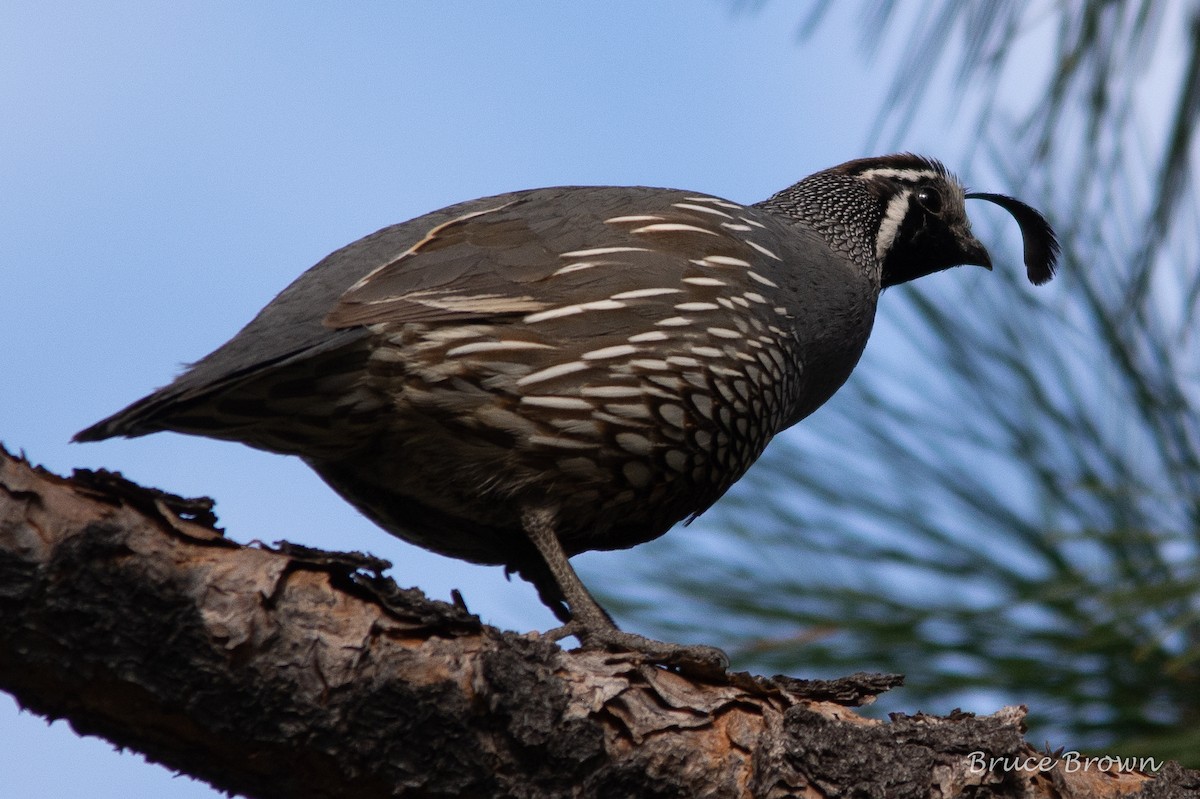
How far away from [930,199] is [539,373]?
6.86 ft

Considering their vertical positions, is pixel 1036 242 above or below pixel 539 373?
above

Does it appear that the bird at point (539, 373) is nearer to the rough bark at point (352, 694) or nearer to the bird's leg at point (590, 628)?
the bird's leg at point (590, 628)

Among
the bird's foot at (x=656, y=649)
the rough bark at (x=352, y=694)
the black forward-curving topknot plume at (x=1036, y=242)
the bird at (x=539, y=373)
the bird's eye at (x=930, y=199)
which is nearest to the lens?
the rough bark at (x=352, y=694)

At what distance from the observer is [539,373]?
3.70m

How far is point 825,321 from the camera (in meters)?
4.31

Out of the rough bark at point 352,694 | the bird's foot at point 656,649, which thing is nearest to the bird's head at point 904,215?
the bird's foot at point 656,649

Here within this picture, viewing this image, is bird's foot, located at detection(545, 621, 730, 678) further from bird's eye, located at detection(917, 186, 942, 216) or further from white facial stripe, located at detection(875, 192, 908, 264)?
bird's eye, located at detection(917, 186, 942, 216)

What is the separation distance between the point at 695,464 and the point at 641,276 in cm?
54

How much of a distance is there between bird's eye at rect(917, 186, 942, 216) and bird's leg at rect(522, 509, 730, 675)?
2.05 m

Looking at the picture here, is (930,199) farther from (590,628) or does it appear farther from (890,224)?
(590,628)

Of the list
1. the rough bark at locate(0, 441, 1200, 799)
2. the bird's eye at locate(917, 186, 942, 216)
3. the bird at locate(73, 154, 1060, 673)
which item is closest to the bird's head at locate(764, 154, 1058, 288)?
the bird's eye at locate(917, 186, 942, 216)

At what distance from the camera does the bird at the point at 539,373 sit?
3559mm

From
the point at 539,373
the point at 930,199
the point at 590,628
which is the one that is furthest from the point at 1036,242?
the point at 590,628

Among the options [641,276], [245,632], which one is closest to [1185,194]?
[641,276]
